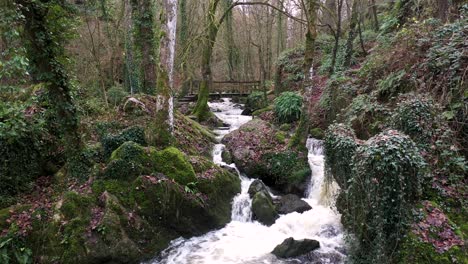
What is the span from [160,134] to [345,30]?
1675cm

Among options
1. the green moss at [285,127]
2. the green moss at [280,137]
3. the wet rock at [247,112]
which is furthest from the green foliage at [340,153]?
the wet rock at [247,112]

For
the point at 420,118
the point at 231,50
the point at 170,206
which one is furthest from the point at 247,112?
the point at 420,118

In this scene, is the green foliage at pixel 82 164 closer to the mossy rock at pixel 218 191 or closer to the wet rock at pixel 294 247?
the mossy rock at pixel 218 191

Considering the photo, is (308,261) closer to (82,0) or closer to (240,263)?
(240,263)

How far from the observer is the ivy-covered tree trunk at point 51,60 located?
7512mm

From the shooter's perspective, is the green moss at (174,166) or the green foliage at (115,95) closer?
the green moss at (174,166)

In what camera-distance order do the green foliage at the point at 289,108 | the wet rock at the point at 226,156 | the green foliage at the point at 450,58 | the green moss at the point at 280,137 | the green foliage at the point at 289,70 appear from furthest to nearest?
the green foliage at the point at 289,70 → the green foliage at the point at 289,108 → the green moss at the point at 280,137 → the wet rock at the point at 226,156 → the green foliage at the point at 450,58

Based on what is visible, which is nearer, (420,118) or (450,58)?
(420,118)

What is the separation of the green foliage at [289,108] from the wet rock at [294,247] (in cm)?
769

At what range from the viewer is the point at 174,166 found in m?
8.44

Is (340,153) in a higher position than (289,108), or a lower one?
lower

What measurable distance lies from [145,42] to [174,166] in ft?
26.1

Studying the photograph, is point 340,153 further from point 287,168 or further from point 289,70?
point 289,70

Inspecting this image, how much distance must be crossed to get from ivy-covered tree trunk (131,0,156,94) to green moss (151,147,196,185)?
639cm
